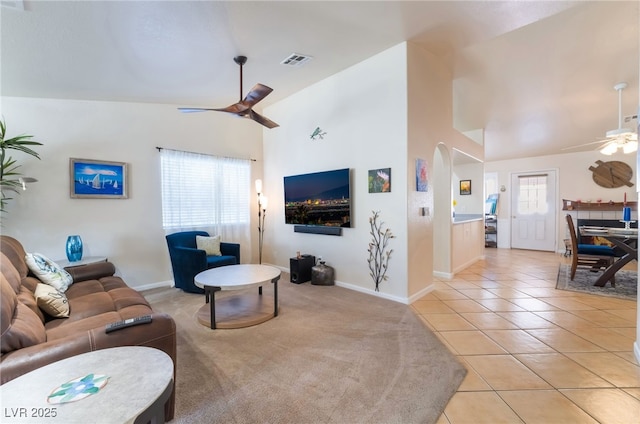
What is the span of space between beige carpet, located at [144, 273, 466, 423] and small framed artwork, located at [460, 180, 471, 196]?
459 centimetres

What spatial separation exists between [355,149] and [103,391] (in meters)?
3.59

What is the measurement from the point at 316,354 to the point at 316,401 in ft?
1.80

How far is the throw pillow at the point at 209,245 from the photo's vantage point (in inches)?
174

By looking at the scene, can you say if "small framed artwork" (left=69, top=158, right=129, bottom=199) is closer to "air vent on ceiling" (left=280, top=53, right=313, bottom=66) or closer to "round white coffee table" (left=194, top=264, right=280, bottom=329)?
"round white coffee table" (left=194, top=264, right=280, bottom=329)

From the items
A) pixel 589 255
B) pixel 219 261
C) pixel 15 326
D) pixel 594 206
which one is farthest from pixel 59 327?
pixel 594 206

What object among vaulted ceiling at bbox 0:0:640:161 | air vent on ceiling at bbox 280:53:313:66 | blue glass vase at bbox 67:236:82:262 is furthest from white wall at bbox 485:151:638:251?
blue glass vase at bbox 67:236:82:262

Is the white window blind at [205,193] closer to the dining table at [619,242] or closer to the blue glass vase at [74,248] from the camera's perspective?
the blue glass vase at [74,248]

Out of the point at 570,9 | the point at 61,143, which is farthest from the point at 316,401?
the point at 61,143

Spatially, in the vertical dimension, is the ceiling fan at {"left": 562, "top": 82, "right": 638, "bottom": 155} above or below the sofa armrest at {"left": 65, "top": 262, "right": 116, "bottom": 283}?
above

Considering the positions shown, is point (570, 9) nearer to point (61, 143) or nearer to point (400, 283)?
point (400, 283)

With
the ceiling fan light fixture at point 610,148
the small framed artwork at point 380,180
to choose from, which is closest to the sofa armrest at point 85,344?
the small framed artwork at point 380,180

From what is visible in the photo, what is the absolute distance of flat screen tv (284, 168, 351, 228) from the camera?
161 inches

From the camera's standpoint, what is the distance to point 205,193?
482 cm

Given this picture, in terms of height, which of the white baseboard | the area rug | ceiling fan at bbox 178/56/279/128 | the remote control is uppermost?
ceiling fan at bbox 178/56/279/128
